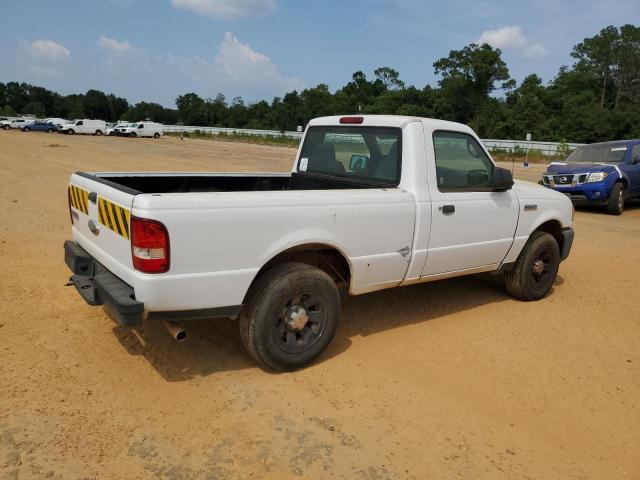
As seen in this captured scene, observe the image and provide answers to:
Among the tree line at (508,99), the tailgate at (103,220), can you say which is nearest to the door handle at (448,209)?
the tailgate at (103,220)

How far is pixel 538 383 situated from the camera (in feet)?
12.8

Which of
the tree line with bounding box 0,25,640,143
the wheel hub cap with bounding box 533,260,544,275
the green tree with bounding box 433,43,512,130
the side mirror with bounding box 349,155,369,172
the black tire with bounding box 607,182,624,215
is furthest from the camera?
the green tree with bounding box 433,43,512,130

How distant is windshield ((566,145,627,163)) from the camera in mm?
12641

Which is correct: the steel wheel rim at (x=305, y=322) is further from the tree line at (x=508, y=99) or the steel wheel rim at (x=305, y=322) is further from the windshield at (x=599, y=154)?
the tree line at (x=508, y=99)

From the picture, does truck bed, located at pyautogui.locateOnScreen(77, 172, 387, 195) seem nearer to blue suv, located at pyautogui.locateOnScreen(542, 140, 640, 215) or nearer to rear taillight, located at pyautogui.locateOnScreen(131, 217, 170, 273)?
rear taillight, located at pyautogui.locateOnScreen(131, 217, 170, 273)

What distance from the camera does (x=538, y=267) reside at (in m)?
5.65

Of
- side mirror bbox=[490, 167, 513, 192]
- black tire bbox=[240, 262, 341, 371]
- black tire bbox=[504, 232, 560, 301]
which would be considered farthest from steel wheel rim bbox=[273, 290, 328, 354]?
black tire bbox=[504, 232, 560, 301]

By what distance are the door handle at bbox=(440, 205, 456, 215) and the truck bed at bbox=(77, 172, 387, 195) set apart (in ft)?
1.84

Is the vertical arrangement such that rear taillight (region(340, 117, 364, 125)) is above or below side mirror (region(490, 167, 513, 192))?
above

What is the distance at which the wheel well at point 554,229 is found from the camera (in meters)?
5.81

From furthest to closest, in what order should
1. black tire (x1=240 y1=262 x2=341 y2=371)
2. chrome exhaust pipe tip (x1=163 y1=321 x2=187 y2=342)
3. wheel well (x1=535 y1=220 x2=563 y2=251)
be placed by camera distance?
wheel well (x1=535 y1=220 x2=563 y2=251), black tire (x1=240 y1=262 x2=341 y2=371), chrome exhaust pipe tip (x1=163 y1=321 x2=187 y2=342)

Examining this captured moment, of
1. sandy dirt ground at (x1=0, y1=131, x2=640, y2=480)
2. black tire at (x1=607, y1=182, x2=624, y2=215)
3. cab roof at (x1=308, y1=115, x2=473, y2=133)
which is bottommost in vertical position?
sandy dirt ground at (x1=0, y1=131, x2=640, y2=480)

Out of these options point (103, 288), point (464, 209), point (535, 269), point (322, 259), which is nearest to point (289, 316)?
point (322, 259)

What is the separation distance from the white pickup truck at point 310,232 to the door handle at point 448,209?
0.01 m
